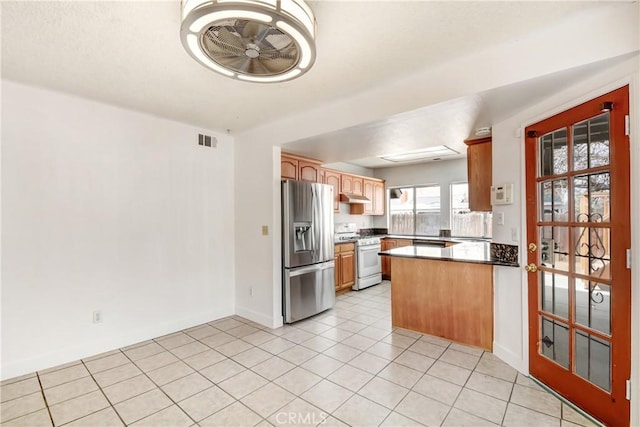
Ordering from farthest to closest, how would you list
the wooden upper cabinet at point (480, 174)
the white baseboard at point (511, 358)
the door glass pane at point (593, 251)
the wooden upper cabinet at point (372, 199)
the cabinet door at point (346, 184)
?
the wooden upper cabinet at point (372, 199), the cabinet door at point (346, 184), the wooden upper cabinet at point (480, 174), the white baseboard at point (511, 358), the door glass pane at point (593, 251)

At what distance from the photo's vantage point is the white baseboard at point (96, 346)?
246 centimetres

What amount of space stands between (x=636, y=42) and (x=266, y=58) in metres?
2.03

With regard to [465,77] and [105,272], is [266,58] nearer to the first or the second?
[465,77]

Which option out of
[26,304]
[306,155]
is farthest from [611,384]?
[26,304]

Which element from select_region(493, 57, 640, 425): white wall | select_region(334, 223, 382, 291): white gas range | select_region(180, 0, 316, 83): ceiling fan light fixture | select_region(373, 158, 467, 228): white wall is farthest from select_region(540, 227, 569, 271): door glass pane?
select_region(373, 158, 467, 228): white wall

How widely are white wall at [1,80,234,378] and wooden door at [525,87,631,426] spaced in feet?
11.5

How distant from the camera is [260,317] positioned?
370 centimetres

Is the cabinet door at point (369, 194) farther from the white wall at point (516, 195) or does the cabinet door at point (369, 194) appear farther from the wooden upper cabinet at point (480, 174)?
the white wall at point (516, 195)

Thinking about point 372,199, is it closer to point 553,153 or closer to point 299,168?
point 299,168

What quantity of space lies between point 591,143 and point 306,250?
290cm

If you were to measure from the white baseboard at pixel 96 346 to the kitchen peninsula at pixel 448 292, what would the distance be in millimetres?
2526

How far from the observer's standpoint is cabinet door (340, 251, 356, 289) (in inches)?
199

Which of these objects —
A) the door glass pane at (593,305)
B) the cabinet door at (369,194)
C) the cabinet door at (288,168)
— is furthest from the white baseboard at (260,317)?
the cabinet door at (369,194)

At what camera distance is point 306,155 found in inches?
166
